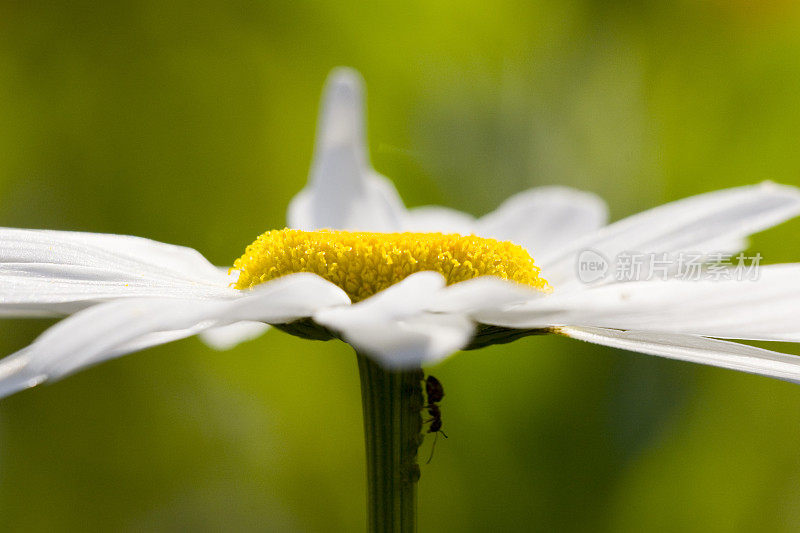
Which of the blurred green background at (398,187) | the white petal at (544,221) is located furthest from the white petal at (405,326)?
the blurred green background at (398,187)

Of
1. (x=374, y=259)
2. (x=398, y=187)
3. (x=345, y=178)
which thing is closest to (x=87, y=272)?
(x=374, y=259)

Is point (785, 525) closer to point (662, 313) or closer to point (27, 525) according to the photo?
point (662, 313)

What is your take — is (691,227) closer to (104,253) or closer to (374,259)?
(374,259)

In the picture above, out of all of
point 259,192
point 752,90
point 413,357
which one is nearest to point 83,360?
point 413,357

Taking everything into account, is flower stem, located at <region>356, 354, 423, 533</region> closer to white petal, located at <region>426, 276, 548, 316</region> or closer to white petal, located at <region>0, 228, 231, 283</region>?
white petal, located at <region>426, 276, 548, 316</region>

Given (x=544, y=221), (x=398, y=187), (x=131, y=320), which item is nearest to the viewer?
(x=131, y=320)

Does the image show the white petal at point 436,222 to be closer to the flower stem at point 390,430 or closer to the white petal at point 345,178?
the white petal at point 345,178
